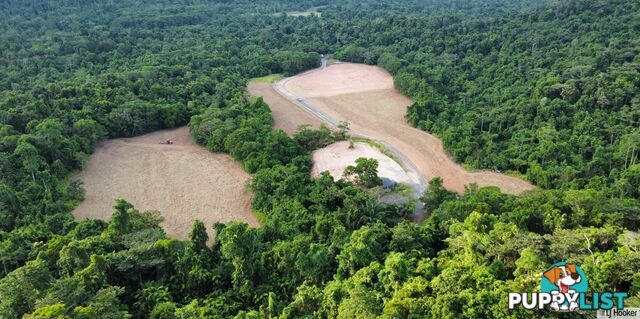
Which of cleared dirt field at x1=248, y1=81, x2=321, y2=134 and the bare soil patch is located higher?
the bare soil patch

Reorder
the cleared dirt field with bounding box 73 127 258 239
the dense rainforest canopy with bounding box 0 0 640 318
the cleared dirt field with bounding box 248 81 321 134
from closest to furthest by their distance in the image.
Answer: the dense rainforest canopy with bounding box 0 0 640 318, the cleared dirt field with bounding box 73 127 258 239, the cleared dirt field with bounding box 248 81 321 134

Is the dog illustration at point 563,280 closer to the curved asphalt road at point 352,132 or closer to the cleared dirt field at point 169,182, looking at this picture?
the curved asphalt road at point 352,132

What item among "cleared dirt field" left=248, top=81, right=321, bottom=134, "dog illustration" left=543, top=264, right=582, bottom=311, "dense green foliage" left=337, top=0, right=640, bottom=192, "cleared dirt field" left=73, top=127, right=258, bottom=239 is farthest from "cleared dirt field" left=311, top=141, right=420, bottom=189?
"dog illustration" left=543, top=264, right=582, bottom=311

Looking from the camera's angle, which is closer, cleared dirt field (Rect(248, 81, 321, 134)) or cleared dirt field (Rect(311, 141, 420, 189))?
cleared dirt field (Rect(311, 141, 420, 189))

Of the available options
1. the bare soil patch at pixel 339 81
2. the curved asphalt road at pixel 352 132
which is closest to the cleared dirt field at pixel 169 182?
the curved asphalt road at pixel 352 132

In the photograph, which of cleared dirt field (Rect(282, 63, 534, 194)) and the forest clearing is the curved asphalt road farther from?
cleared dirt field (Rect(282, 63, 534, 194))

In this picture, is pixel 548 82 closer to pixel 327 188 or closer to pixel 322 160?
pixel 322 160

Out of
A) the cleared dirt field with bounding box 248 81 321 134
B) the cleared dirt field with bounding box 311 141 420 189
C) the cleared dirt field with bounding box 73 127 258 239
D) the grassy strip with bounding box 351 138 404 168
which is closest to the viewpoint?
the cleared dirt field with bounding box 73 127 258 239

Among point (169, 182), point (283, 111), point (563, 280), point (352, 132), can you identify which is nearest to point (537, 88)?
point (352, 132)

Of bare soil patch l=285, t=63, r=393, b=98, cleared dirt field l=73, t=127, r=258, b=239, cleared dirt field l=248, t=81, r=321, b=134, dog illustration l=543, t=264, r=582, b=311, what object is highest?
dog illustration l=543, t=264, r=582, b=311
